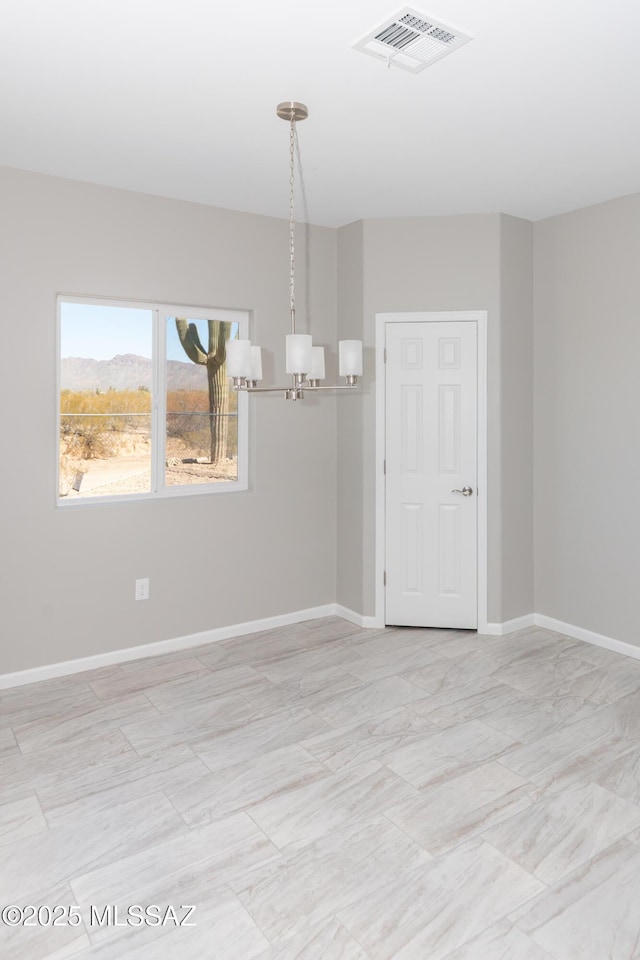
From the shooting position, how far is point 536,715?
3.19 metres

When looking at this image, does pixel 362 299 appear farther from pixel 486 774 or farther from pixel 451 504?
pixel 486 774

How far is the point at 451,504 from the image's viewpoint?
14.2 feet

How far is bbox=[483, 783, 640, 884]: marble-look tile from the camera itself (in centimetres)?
217

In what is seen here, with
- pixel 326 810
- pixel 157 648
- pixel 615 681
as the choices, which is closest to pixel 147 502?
pixel 157 648

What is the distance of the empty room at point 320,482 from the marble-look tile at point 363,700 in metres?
0.02

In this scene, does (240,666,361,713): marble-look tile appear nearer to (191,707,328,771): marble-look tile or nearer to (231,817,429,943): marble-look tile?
(191,707,328,771): marble-look tile

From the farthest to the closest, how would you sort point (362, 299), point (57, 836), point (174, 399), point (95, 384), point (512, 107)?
point (362, 299) < point (174, 399) < point (95, 384) < point (512, 107) < point (57, 836)

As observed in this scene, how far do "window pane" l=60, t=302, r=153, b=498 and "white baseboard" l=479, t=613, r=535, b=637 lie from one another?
235cm

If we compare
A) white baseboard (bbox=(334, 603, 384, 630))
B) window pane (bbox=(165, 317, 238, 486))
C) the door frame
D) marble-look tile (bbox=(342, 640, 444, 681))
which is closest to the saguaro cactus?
window pane (bbox=(165, 317, 238, 486))

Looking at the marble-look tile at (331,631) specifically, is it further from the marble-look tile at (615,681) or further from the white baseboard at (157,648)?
the marble-look tile at (615,681)

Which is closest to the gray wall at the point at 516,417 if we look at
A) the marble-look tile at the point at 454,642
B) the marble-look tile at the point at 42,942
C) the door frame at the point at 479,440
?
the door frame at the point at 479,440

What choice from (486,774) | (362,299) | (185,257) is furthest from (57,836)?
(362,299)

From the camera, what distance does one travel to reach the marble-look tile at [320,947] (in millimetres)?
1794

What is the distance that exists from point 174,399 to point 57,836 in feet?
8.02
